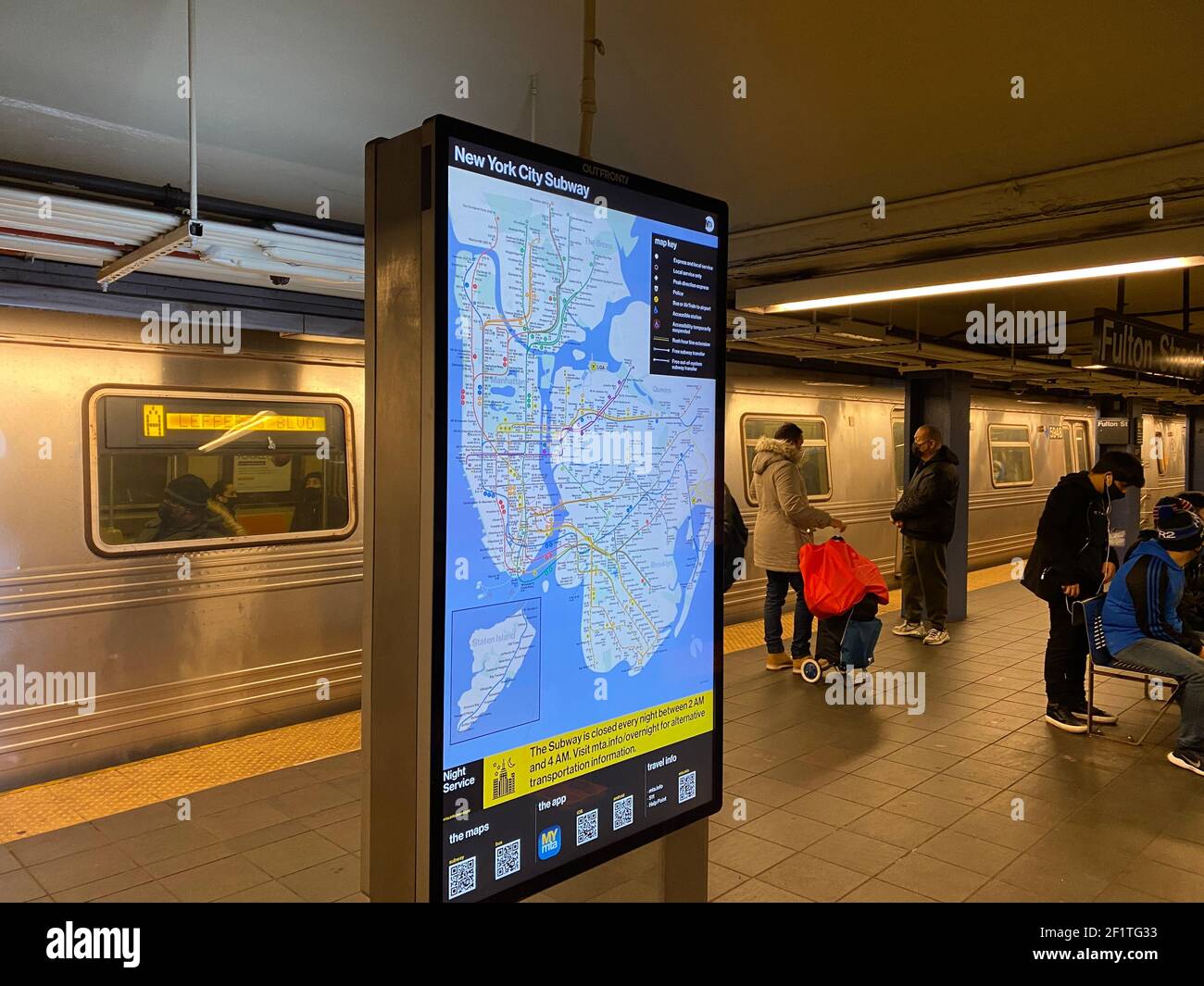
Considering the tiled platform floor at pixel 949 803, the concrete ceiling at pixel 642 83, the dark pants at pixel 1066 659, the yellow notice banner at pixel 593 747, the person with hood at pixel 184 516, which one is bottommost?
the tiled platform floor at pixel 949 803

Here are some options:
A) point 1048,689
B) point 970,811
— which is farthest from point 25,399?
point 1048,689

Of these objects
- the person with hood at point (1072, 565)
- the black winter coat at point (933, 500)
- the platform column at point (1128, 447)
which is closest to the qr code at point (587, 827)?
the person with hood at point (1072, 565)

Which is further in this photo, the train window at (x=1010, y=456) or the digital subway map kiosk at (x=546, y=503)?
the train window at (x=1010, y=456)

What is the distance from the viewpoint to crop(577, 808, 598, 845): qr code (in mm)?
Result: 1800

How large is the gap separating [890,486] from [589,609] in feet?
35.8

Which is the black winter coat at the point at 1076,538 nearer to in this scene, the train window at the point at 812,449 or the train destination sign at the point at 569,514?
the train window at the point at 812,449

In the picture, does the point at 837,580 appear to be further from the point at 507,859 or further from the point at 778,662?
the point at 507,859

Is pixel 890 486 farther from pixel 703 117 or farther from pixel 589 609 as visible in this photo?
pixel 589 609

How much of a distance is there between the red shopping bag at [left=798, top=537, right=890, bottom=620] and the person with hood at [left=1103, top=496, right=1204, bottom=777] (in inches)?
68.8

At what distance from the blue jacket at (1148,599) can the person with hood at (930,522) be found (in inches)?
114

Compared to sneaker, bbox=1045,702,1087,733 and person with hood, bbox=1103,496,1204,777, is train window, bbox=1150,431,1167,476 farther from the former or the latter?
person with hood, bbox=1103,496,1204,777

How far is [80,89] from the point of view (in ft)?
10.2

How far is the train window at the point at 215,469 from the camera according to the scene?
5270 millimetres

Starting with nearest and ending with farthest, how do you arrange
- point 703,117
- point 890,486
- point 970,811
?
1. point 703,117
2. point 970,811
3. point 890,486
